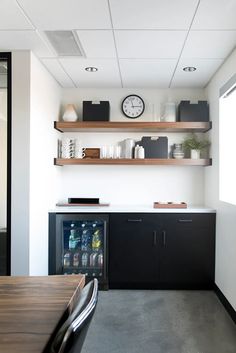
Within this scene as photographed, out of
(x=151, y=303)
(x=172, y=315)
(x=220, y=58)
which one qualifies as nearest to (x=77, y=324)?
(x=172, y=315)

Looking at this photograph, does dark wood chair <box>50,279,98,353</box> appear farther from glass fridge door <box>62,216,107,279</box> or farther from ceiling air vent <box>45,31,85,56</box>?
glass fridge door <box>62,216,107,279</box>

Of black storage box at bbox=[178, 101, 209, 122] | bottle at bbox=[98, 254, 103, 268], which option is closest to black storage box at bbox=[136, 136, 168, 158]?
black storage box at bbox=[178, 101, 209, 122]

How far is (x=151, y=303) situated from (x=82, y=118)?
2.30 metres

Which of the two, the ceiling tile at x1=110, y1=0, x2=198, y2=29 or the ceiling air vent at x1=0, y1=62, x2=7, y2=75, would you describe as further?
the ceiling air vent at x1=0, y1=62, x2=7, y2=75

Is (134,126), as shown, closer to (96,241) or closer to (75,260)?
(96,241)

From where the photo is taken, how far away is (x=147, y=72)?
3277mm

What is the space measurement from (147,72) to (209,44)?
85 centimetres

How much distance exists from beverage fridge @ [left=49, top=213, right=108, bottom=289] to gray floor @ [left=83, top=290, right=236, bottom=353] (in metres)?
0.32

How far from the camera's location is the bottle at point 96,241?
3.52m

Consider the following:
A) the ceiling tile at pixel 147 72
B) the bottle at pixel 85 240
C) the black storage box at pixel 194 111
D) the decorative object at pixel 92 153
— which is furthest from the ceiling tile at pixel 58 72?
the bottle at pixel 85 240

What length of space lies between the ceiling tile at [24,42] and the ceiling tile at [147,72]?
75cm

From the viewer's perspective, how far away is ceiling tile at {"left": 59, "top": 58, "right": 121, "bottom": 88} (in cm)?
300

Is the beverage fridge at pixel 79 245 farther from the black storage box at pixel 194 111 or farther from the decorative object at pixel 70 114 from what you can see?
the black storage box at pixel 194 111

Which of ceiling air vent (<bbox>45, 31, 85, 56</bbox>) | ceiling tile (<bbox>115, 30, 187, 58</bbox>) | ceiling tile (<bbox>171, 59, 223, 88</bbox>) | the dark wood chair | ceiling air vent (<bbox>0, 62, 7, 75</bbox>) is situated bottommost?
the dark wood chair
